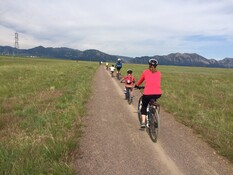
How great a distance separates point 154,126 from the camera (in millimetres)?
8555

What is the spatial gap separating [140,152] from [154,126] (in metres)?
1.45

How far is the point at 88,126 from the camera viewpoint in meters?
9.96

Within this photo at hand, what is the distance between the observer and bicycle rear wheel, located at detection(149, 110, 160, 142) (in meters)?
8.33

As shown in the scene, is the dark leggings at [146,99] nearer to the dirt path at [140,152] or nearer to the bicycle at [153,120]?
the bicycle at [153,120]

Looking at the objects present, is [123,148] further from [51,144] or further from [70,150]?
[51,144]

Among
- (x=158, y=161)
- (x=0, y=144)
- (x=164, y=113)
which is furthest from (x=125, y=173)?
(x=164, y=113)

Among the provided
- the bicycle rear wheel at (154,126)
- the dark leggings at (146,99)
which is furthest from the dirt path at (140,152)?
the dark leggings at (146,99)

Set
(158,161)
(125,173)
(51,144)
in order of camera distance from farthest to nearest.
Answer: (51,144), (158,161), (125,173)

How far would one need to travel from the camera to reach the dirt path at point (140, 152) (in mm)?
6301

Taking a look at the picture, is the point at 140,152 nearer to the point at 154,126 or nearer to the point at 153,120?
the point at 154,126

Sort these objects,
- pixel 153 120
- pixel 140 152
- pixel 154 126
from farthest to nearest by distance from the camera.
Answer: pixel 153 120 < pixel 154 126 < pixel 140 152

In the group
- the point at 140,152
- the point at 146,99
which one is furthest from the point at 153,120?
the point at 140,152

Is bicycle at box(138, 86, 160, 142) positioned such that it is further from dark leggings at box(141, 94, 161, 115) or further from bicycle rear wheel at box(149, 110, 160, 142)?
dark leggings at box(141, 94, 161, 115)

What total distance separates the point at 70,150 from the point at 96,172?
1.46 meters
